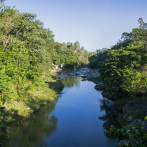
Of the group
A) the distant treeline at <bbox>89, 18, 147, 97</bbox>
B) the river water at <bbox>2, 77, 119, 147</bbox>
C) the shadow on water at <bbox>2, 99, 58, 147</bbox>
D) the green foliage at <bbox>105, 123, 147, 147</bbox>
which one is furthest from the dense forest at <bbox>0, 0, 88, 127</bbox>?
the green foliage at <bbox>105, 123, 147, 147</bbox>

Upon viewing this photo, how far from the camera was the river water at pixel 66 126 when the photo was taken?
17.0 metres

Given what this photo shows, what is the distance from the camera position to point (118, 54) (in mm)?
31281

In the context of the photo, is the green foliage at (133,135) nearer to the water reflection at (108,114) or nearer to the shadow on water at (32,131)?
the shadow on water at (32,131)

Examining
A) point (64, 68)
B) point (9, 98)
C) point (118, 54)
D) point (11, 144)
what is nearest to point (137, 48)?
point (118, 54)

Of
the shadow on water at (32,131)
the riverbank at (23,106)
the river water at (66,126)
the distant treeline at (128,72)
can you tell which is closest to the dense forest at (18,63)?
the riverbank at (23,106)

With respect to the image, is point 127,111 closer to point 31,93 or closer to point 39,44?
point 31,93

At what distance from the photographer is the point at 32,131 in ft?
63.9

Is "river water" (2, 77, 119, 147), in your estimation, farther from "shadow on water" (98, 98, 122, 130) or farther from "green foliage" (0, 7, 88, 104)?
"green foliage" (0, 7, 88, 104)

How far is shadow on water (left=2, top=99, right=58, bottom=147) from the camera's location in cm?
1672

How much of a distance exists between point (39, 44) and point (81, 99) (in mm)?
15084

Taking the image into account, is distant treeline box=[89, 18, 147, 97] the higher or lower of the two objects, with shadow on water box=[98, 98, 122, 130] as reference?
higher

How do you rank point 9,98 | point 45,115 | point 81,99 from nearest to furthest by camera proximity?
point 9,98, point 45,115, point 81,99

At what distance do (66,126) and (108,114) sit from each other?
27.8ft

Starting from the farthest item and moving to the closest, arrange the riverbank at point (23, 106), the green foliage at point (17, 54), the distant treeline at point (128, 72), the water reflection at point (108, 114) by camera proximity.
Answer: the distant treeline at point (128, 72), the water reflection at point (108, 114), the green foliage at point (17, 54), the riverbank at point (23, 106)
